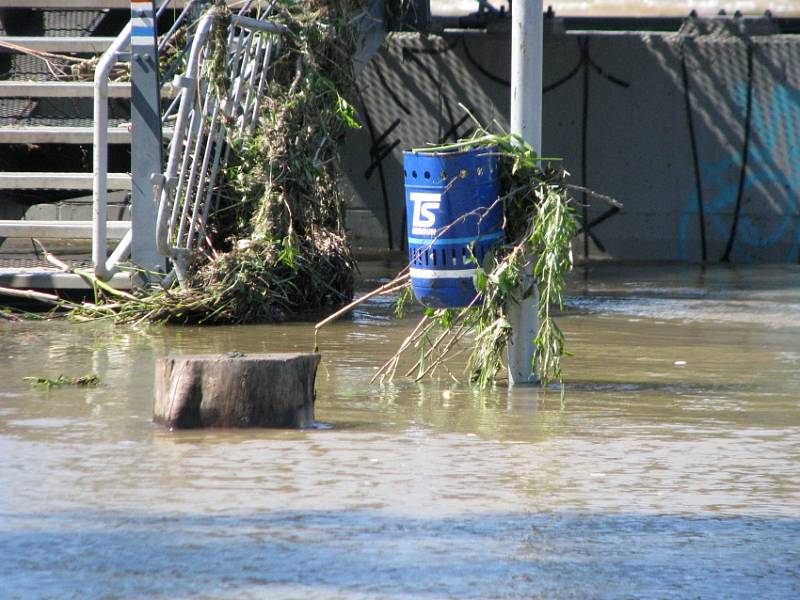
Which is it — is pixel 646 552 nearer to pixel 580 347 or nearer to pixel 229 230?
pixel 580 347

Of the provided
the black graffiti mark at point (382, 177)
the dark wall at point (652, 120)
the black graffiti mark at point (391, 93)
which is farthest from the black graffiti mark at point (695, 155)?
the black graffiti mark at point (382, 177)

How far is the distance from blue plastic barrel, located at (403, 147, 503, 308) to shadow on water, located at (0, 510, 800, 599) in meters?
2.27

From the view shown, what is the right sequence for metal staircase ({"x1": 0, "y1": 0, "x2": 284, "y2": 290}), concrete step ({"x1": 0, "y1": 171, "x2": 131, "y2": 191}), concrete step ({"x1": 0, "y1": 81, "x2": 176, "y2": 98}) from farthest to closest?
concrete step ({"x1": 0, "y1": 81, "x2": 176, "y2": 98})
concrete step ({"x1": 0, "y1": 171, "x2": 131, "y2": 191})
metal staircase ({"x1": 0, "y1": 0, "x2": 284, "y2": 290})

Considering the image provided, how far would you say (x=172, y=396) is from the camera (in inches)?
215

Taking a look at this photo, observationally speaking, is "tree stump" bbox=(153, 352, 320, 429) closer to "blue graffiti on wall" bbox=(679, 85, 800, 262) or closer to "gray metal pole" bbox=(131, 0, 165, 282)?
"gray metal pole" bbox=(131, 0, 165, 282)

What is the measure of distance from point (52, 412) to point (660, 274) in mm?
7503

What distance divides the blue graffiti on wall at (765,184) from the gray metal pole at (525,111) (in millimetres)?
7260

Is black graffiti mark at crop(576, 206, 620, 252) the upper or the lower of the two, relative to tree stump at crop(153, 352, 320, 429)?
upper

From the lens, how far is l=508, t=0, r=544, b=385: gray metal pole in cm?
647

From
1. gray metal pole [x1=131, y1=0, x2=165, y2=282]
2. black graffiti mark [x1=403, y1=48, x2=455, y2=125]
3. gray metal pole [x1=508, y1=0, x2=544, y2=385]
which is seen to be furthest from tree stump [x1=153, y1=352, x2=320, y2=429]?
black graffiti mark [x1=403, y1=48, x2=455, y2=125]

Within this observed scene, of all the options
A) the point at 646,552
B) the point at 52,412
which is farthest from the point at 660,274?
the point at 646,552

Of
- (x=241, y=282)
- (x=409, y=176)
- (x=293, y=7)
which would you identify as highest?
(x=293, y=7)

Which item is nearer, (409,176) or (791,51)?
(409,176)

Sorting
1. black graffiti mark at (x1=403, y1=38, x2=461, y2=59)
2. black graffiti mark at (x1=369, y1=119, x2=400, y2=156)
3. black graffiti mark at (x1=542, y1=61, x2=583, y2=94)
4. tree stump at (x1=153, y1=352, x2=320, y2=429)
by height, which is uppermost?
black graffiti mark at (x1=403, y1=38, x2=461, y2=59)
